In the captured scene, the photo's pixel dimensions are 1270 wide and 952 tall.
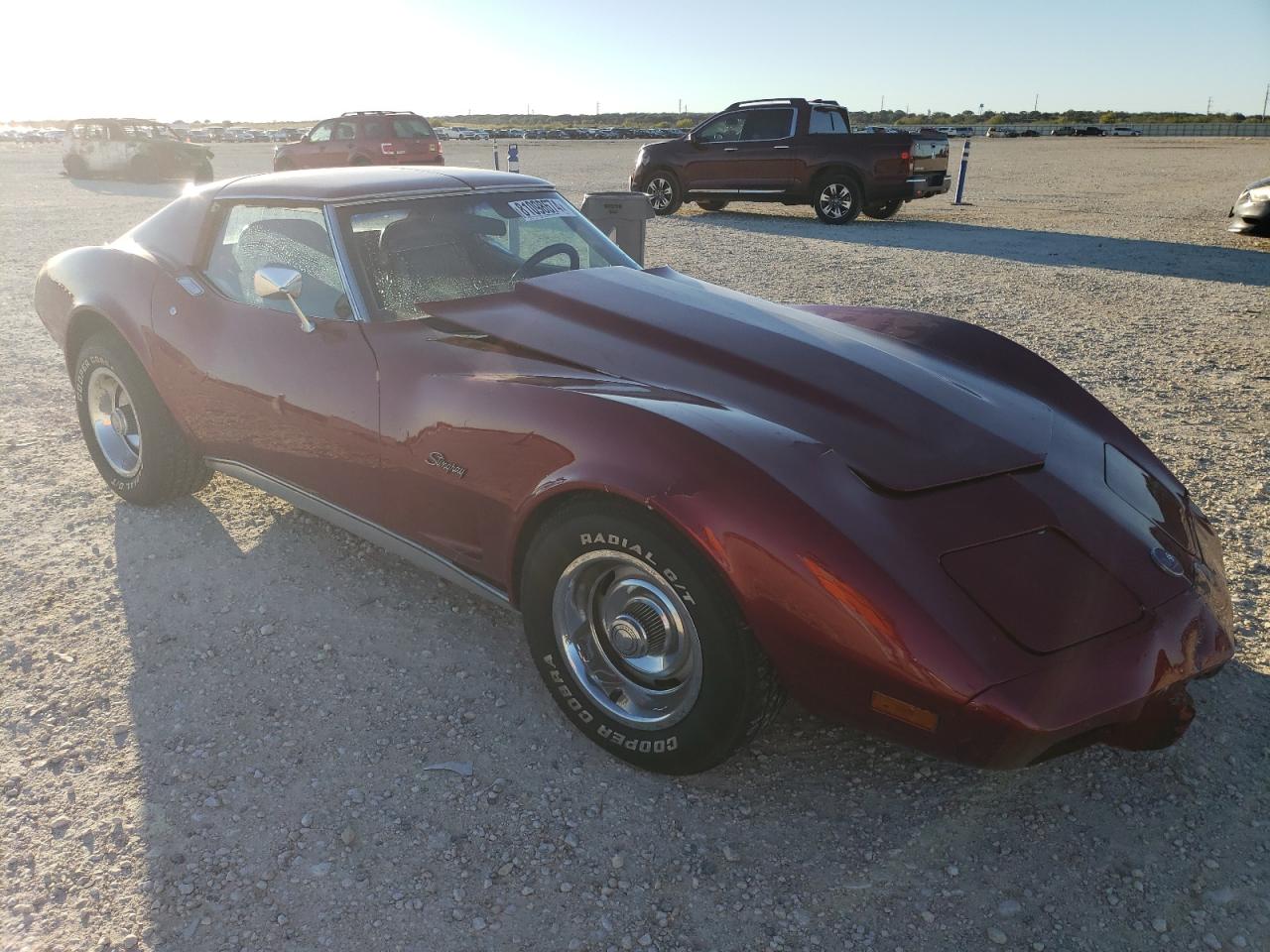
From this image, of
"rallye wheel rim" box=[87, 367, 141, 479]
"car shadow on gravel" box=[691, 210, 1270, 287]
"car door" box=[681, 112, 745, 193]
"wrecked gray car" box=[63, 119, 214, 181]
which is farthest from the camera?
"wrecked gray car" box=[63, 119, 214, 181]

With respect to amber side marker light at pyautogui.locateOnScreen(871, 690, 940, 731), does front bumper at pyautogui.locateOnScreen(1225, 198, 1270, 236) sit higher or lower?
higher

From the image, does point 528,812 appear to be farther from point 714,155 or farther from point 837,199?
point 714,155

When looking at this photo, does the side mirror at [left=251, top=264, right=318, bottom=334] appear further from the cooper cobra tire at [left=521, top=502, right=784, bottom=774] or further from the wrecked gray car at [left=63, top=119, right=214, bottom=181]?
the wrecked gray car at [left=63, top=119, right=214, bottom=181]

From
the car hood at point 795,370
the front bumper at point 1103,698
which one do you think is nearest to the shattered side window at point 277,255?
the car hood at point 795,370

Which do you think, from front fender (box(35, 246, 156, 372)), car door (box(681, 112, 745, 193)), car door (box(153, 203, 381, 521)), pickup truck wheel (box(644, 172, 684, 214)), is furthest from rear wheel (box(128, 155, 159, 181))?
car door (box(153, 203, 381, 521))

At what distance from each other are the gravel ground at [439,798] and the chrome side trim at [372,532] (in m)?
0.33

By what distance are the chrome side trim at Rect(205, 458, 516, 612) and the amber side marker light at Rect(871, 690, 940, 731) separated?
3.83 ft

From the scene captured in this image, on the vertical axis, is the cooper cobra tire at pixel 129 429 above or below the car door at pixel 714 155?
below

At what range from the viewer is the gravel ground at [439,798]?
211 centimetres

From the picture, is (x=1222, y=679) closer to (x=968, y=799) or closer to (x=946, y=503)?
(x=968, y=799)

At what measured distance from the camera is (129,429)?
4148 mm

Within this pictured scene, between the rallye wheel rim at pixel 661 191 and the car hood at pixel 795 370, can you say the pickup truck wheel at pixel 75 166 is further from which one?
the car hood at pixel 795 370

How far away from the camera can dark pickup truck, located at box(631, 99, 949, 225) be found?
13.8m

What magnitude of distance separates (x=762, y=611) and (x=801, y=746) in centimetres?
75
